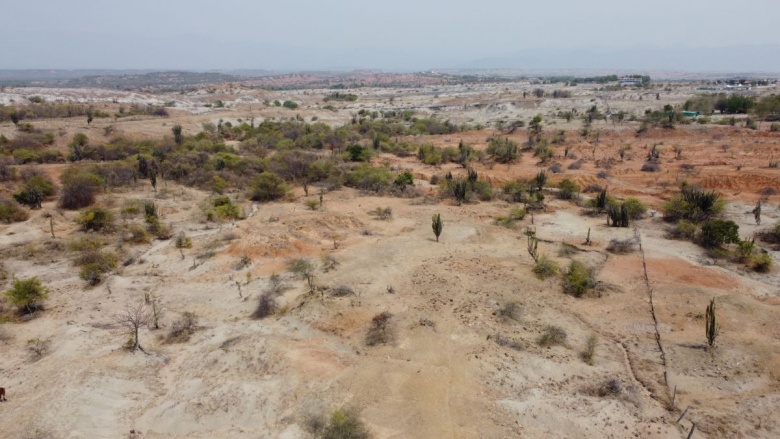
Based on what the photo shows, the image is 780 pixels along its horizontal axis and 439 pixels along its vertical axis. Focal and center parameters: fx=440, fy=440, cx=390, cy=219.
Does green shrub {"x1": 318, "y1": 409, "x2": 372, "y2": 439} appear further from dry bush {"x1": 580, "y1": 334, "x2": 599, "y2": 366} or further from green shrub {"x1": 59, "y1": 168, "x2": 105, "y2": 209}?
green shrub {"x1": 59, "y1": 168, "x2": 105, "y2": 209}

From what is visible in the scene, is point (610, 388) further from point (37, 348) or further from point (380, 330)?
point (37, 348)

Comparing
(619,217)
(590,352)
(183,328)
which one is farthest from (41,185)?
(619,217)

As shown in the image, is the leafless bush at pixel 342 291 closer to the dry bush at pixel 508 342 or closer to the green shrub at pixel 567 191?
the dry bush at pixel 508 342

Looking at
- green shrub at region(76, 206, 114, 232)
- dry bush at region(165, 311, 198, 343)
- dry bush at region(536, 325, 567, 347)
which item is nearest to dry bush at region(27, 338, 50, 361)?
dry bush at region(165, 311, 198, 343)

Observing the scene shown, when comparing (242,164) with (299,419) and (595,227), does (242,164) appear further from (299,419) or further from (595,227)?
(299,419)

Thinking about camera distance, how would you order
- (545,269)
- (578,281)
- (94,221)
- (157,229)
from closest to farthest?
1. (578,281)
2. (545,269)
3. (94,221)
4. (157,229)

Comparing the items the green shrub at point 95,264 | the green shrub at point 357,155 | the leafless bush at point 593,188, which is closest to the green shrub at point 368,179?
the green shrub at point 357,155
